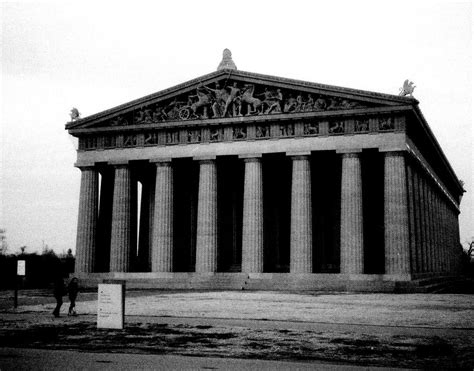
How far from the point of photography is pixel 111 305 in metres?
18.2

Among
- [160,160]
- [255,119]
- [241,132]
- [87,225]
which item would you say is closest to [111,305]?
[255,119]

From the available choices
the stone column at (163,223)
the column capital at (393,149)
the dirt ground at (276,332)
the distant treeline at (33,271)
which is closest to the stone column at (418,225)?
the column capital at (393,149)

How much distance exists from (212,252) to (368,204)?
48.3 feet

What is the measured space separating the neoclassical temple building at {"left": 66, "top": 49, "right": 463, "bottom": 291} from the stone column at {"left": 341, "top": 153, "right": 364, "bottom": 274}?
0.24ft

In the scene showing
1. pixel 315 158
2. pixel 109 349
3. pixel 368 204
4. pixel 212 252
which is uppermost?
pixel 315 158

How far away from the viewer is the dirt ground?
1423cm

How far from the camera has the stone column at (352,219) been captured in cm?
4408

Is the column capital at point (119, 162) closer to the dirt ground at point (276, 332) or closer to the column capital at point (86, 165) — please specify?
the column capital at point (86, 165)

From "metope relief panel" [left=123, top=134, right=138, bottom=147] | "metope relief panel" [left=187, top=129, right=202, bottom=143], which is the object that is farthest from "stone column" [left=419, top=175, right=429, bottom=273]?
"metope relief panel" [left=123, top=134, right=138, bottom=147]

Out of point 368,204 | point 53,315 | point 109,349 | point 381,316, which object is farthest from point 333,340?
point 368,204

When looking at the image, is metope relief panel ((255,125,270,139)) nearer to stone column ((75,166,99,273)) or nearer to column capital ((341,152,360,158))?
column capital ((341,152,360,158))

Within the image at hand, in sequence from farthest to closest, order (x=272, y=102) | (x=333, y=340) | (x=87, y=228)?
(x=87, y=228)
(x=272, y=102)
(x=333, y=340)

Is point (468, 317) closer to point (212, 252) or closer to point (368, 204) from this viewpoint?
point (212, 252)

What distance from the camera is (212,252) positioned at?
4753 cm
